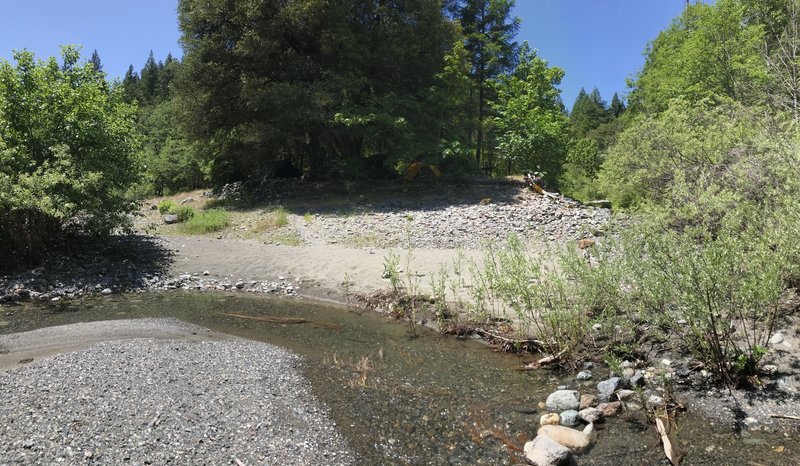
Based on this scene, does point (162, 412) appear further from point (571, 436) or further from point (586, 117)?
point (586, 117)

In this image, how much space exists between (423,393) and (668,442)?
9.56ft

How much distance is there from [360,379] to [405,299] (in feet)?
13.0

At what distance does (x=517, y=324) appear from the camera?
29.5 ft

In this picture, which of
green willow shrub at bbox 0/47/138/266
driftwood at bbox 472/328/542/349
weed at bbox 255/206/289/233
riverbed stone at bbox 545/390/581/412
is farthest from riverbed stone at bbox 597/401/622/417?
weed at bbox 255/206/289/233

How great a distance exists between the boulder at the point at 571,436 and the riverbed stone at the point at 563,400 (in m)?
0.52

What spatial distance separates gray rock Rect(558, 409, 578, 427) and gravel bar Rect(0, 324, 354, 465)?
8.27 ft

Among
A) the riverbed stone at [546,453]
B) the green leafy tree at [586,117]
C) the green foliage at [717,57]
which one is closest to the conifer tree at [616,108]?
the green leafy tree at [586,117]

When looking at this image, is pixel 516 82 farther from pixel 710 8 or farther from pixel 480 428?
pixel 480 428

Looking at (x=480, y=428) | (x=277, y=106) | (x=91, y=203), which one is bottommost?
(x=480, y=428)

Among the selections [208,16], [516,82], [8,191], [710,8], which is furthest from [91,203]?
[710,8]

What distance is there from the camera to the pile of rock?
4.77m

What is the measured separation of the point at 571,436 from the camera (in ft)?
16.9

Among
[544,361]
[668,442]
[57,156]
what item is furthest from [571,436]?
[57,156]

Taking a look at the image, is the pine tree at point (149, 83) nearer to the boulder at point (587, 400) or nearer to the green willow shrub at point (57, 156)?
the green willow shrub at point (57, 156)
